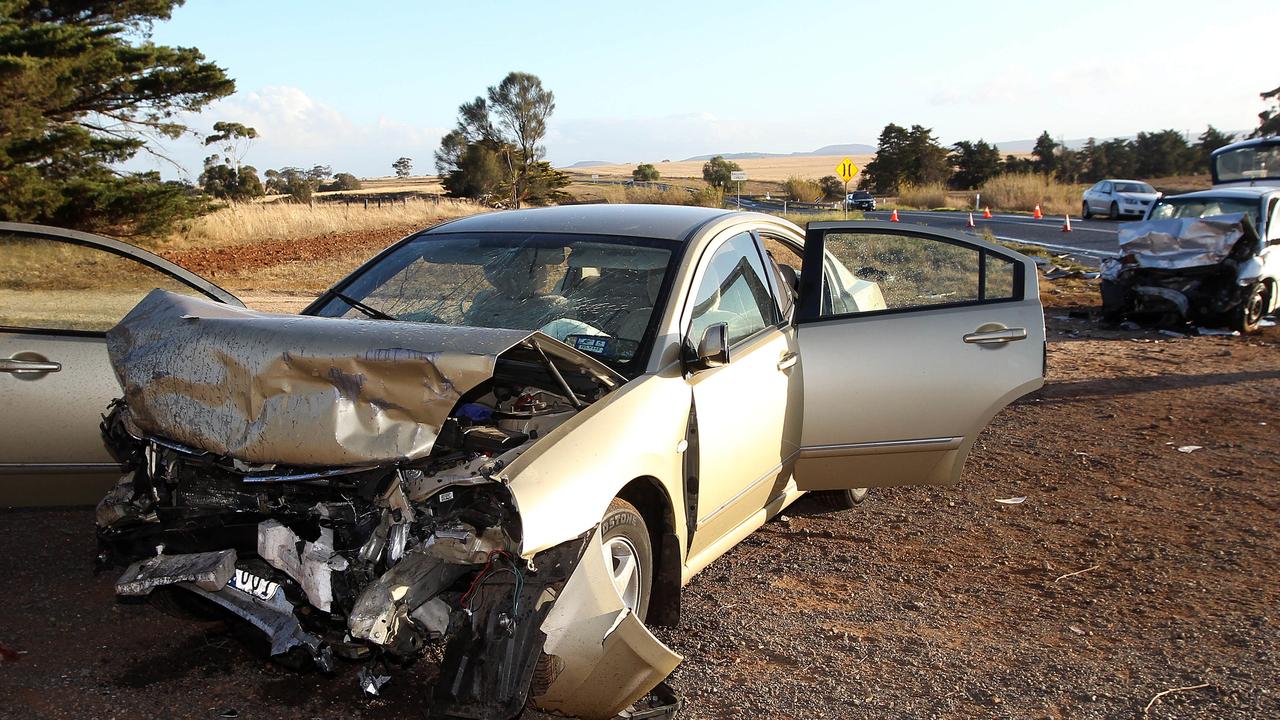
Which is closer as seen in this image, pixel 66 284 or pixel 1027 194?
pixel 66 284

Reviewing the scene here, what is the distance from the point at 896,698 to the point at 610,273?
2.07 meters

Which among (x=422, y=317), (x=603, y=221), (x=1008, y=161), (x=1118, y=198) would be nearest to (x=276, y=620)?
(x=422, y=317)

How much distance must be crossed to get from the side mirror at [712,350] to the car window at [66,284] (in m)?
2.81

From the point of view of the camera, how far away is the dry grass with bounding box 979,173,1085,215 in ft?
147

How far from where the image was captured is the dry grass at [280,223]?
23.8m

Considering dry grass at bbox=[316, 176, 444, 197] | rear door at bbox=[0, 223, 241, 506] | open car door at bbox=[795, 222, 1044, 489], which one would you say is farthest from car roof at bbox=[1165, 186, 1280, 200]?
dry grass at bbox=[316, 176, 444, 197]

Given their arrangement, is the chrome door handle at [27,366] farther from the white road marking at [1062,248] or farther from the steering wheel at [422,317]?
the white road marking at [1062,248]

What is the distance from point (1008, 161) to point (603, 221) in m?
63.0

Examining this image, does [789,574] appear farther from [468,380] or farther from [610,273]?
[468,380]

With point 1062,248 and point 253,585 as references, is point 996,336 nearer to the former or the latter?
point 253,585

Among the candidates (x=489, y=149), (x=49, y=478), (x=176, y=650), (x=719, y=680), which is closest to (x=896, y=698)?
(x=719, y=680)

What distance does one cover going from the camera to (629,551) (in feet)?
11.8

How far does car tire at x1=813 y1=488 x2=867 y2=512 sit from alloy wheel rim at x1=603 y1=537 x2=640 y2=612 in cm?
222

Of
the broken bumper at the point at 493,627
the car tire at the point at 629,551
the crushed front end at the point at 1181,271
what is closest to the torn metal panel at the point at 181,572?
the broken bumper at the point at 493,627
